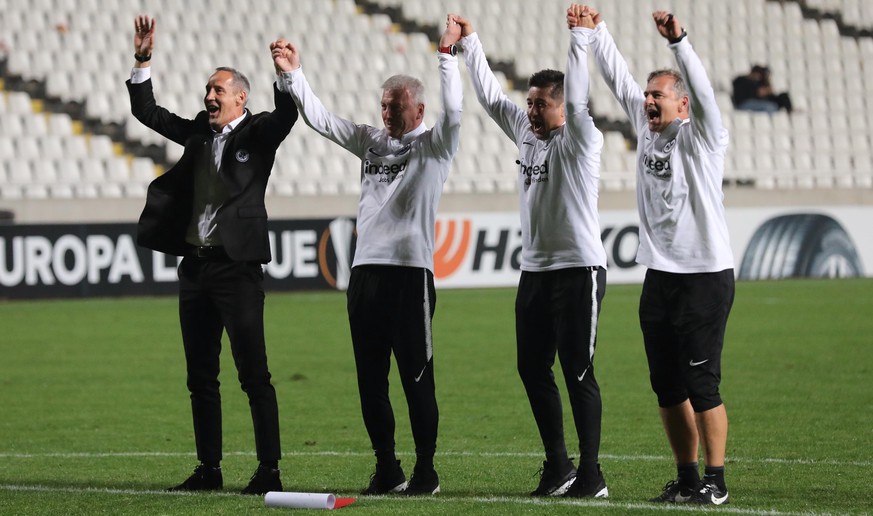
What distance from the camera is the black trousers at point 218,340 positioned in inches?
226

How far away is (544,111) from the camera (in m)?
5.65

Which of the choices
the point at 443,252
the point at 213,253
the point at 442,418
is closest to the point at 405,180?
the point at 213,253

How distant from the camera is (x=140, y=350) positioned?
12906 millimetres

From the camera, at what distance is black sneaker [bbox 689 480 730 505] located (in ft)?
17.2

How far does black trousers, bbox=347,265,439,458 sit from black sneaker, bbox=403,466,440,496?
3.3 inches

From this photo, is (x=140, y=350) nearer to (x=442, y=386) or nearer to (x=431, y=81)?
(x=442, y=386)

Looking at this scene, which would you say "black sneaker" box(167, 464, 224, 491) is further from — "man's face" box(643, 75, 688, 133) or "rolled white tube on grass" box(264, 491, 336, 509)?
"man's face" box(643, 75, 688, 133)

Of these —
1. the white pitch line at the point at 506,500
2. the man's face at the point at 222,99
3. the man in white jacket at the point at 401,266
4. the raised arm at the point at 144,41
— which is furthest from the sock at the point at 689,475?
the raised arm at the point at 144,41

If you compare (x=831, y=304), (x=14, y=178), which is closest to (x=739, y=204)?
(x=831, y=304)

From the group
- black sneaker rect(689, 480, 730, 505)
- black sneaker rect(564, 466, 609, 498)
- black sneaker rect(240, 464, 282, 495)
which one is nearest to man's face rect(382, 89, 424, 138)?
black sneaker rect(240, 464, 282, 495)

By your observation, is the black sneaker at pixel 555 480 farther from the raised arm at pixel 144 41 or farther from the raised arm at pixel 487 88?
the raised arm at pixel 144 41

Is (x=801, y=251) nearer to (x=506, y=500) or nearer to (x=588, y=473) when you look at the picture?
(x=588, y=473)

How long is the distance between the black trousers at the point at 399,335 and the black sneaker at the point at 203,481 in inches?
30.2

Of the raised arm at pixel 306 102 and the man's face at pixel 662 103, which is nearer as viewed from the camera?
the man's face at pixel 662 103
